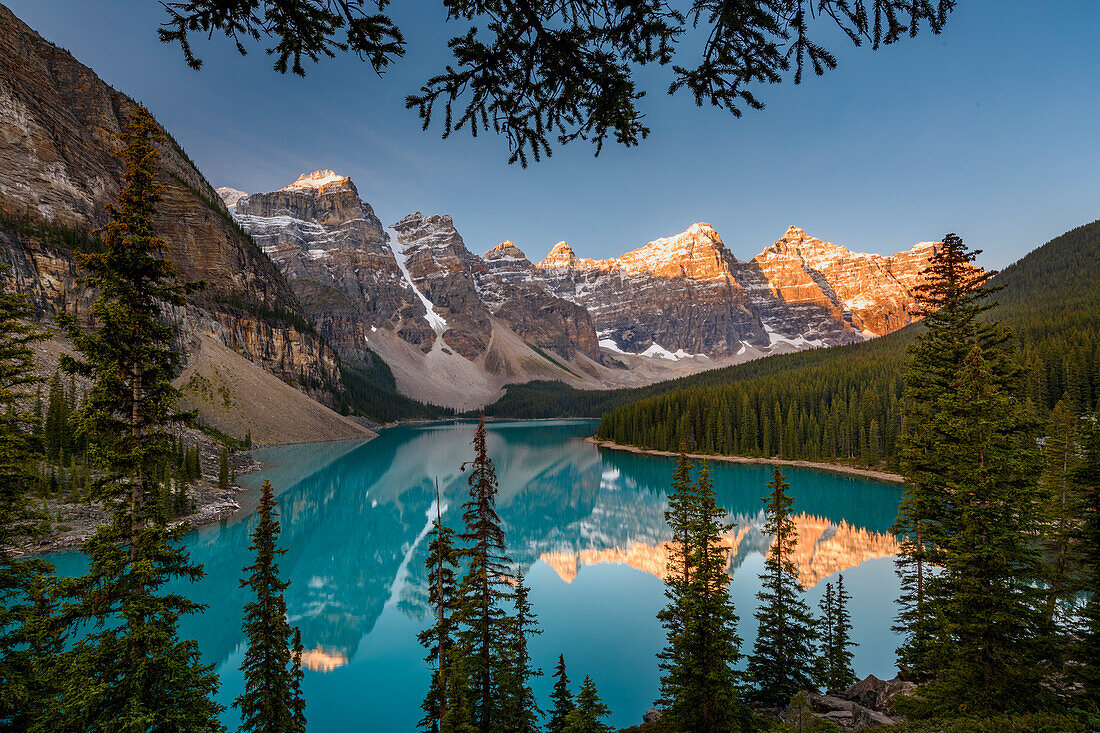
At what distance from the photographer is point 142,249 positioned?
8281mm

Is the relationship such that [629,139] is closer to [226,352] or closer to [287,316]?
[226,352]

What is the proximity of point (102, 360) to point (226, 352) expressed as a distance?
99.2 m

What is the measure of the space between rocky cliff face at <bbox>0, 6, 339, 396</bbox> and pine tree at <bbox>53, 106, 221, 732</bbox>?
39519 millimetres

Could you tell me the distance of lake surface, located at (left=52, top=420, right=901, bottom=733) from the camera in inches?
738

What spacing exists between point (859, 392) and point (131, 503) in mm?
85883

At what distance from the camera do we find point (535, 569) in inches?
1257

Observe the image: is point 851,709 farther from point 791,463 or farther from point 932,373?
point 791,463

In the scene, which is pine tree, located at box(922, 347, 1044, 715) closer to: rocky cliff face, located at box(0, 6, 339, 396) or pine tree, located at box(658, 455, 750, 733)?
pine tree, located at box(658, 455, 750, 733)

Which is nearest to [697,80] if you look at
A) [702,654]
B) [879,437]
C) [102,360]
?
[102,360]

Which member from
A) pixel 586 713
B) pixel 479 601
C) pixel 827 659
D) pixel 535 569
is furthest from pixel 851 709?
pixel 535 569

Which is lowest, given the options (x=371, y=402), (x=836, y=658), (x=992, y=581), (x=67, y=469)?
(x=836, y=658)

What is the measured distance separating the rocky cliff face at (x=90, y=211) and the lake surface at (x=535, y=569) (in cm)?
2925

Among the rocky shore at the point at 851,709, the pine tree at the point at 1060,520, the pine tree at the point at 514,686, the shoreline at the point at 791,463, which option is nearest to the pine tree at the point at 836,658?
the rocky shore at the point at 851,709

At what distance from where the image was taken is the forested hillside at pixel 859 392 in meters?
51.2
